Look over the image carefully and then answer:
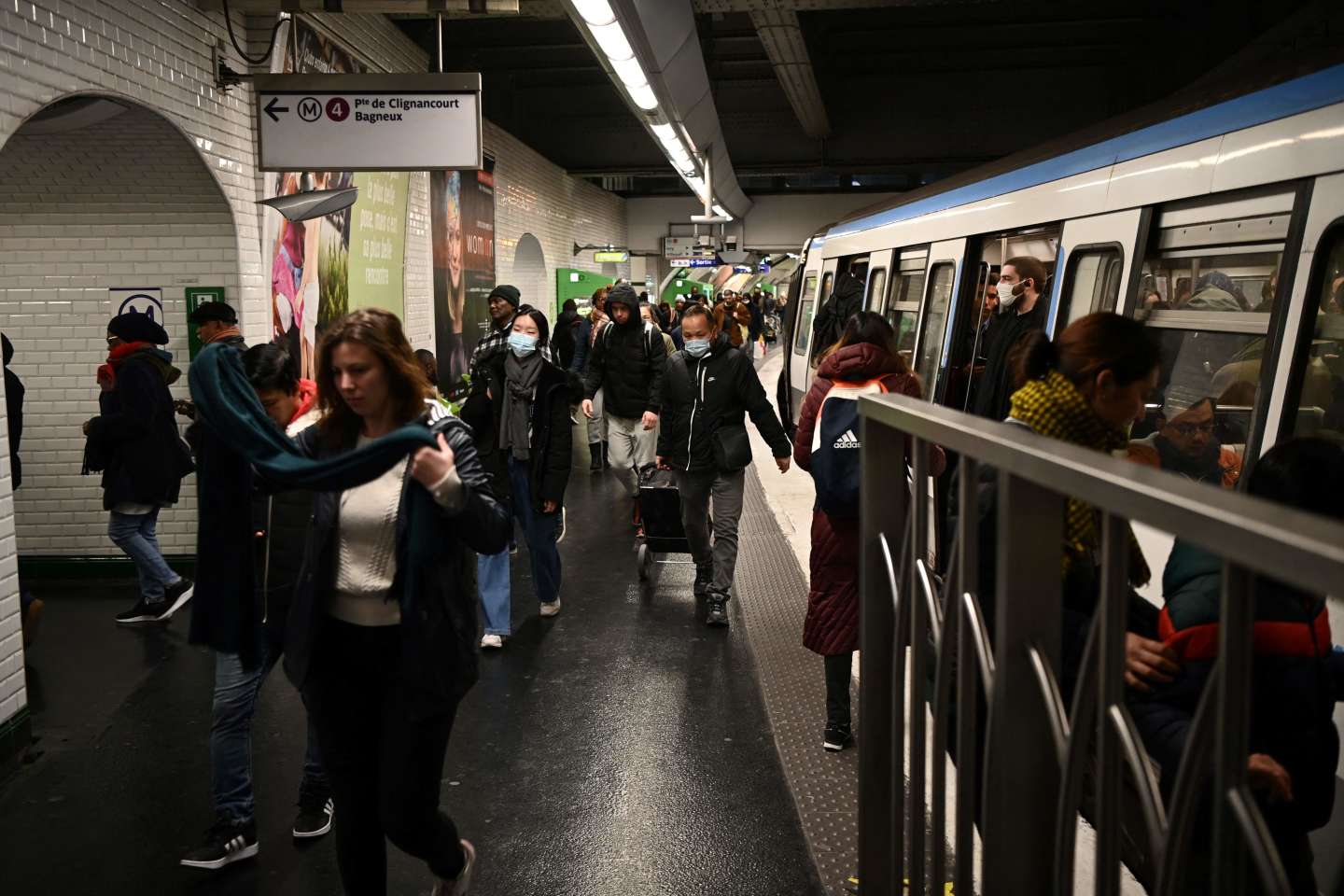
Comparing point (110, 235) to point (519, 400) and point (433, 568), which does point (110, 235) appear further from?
point (433, 568)

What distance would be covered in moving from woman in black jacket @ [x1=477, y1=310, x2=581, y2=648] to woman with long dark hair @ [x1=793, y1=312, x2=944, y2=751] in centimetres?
184

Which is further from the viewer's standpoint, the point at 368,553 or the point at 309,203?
the point at 309,203

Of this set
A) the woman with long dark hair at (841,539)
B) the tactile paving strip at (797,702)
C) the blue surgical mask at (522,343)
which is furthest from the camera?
the blue surgical mask at (522,343)

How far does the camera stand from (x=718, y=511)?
5.94m

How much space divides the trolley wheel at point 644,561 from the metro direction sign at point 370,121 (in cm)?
263

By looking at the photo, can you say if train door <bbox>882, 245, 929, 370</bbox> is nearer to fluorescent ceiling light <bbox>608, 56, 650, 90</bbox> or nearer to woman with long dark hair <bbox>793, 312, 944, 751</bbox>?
fluorescent ceiling light <bbox>608, 56, 650, 90</bbox>

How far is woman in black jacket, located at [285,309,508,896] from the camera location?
258 cm

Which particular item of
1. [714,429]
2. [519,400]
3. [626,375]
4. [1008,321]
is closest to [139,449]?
[519,400]

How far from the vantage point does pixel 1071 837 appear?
128 centimetres

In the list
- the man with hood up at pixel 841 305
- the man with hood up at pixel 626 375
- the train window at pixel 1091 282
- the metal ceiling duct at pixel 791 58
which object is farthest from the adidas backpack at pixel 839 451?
the metal ceiling duct at pixel 791 58

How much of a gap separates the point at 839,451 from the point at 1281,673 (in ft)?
7.50

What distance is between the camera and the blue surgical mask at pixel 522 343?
5.60m

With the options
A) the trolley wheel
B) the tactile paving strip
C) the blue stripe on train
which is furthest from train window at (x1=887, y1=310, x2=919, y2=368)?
the trolley wheel

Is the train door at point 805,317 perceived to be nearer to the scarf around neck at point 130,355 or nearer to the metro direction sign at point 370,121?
the metro direction sign at point 370,121
